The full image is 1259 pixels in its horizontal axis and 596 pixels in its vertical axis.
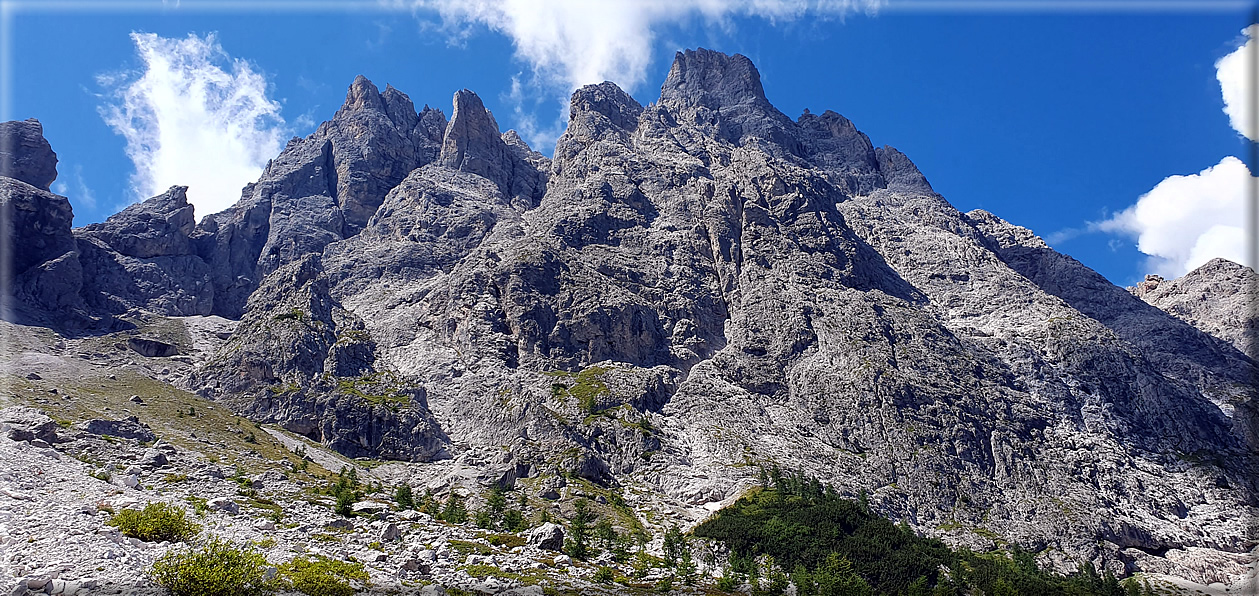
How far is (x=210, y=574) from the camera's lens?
141 feet

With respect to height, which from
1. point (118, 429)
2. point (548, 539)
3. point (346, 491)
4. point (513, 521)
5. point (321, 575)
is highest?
point (548, 539)

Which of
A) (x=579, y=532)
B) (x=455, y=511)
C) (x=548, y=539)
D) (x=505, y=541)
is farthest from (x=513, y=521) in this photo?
(x=505, y=541)

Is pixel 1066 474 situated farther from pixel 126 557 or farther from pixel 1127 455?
pixel 126 557

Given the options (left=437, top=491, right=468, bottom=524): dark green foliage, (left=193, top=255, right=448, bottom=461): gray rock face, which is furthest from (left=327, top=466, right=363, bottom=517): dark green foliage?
(left=193, top=255, right=448, bottom=461): gray rock face

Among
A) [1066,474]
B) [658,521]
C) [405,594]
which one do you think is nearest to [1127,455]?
[1066,474]

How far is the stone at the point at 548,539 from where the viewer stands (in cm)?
8162

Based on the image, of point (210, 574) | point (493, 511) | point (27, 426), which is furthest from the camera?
point (493, 511)

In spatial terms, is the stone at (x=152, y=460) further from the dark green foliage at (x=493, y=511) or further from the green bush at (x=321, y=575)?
the green bush at (x=321, y=575)

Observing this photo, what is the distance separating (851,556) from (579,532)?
49.5m

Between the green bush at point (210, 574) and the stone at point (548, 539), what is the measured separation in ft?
124

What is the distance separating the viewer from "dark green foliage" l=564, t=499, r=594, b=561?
86.1 meters

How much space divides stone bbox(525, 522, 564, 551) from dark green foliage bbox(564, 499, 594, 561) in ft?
6.34

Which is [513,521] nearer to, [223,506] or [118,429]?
[223,506]

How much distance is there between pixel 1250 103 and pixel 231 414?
188 m
